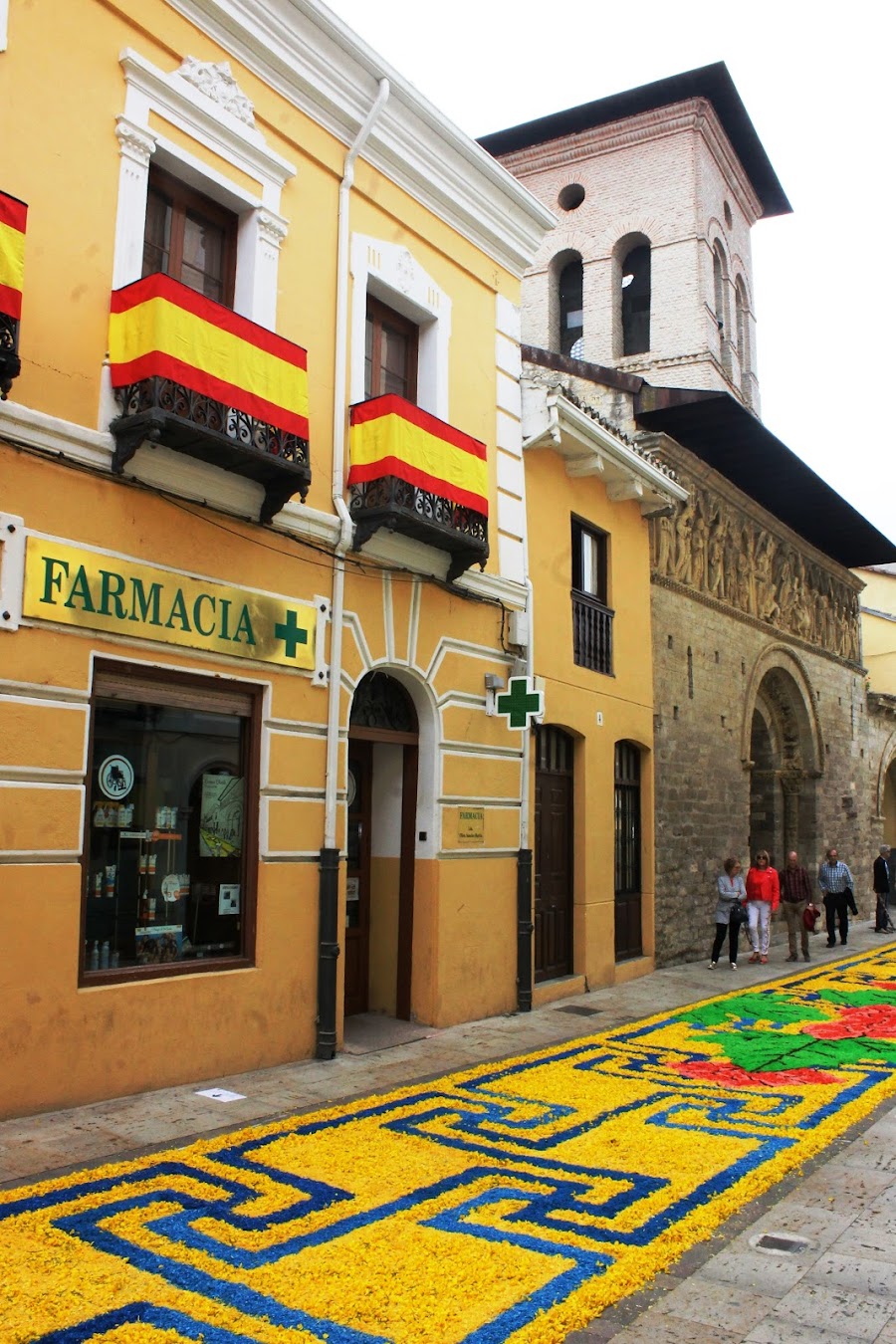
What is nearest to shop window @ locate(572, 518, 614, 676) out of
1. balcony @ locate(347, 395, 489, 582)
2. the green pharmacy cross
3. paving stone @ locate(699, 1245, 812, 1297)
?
balcony @ locate(347, 395, 489, 582)

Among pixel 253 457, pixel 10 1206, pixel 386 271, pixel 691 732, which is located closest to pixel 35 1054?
pixel 10 1206

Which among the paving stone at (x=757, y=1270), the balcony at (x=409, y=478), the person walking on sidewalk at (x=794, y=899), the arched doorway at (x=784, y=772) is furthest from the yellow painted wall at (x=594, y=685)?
the paving stone at (x=757, y=1270)

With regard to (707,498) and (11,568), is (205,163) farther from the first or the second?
(707,498)

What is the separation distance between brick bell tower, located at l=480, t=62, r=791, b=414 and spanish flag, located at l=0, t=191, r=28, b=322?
17.1 metres

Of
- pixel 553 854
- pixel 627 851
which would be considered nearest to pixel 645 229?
pixel 627 851

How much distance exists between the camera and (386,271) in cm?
991

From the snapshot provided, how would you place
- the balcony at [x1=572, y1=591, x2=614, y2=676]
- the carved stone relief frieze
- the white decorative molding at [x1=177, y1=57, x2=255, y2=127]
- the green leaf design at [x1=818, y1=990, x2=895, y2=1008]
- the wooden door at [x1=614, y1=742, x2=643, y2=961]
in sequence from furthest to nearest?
1. the carved stone relief frieze
2. the wooden door at [x1=614, y1=742, x2=643, y2=961]
3. the balcony at [x1=572, y1=591, x2=614, y2=676]
4. the green leaf design at [x1=818, y1=990, x2=895, y2=1008]
5. the white decorative molding at [x1=177, y1=57, x2=255, y2=127]

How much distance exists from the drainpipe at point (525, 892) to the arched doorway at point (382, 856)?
141 centimetres

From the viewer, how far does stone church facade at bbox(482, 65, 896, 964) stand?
15.5 m

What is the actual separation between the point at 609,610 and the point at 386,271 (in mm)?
5327

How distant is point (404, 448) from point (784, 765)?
14.4 meters

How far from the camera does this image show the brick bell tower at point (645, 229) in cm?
2247

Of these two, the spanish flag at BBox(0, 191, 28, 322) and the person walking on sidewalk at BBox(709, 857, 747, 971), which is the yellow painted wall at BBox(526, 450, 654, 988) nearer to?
the person walking on sidewalk at BBox(709, 857, 747, 971)

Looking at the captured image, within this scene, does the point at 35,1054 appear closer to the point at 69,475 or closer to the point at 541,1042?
the point at 69,475
